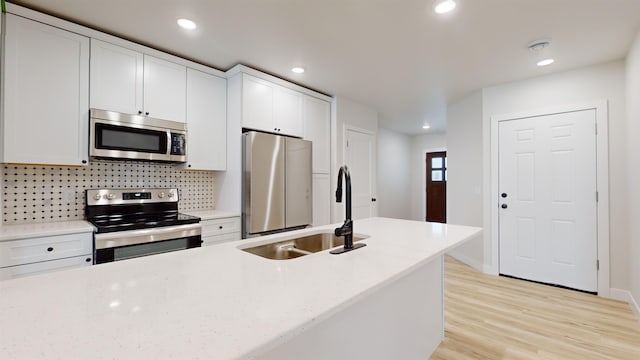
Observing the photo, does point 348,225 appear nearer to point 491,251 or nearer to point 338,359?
point 338,359

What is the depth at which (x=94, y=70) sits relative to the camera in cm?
227

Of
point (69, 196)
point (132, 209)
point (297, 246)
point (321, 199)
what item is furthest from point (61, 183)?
point (321, 199)

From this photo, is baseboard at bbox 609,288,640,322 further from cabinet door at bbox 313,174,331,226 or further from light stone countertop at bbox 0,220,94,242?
light stone countertop at bbox 0,220,94,242

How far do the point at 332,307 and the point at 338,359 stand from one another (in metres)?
0.61

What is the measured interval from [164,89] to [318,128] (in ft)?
6.24

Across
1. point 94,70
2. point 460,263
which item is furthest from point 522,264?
point 94,70

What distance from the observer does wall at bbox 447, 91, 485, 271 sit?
3.92 meters

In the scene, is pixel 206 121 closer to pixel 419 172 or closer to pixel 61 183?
pixel 61 183

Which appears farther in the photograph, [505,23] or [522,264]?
[522,264]

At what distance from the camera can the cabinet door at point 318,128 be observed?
374 cm

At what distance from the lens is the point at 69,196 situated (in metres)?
2.36

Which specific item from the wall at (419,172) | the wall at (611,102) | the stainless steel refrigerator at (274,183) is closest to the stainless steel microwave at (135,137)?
the stainless steel refrigerator at (274,183)

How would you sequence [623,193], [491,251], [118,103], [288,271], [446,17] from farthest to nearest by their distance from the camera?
[491,251], [623,193], [118,103], [446,17], [288,271]

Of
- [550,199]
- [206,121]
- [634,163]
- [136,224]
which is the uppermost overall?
[206,121]
